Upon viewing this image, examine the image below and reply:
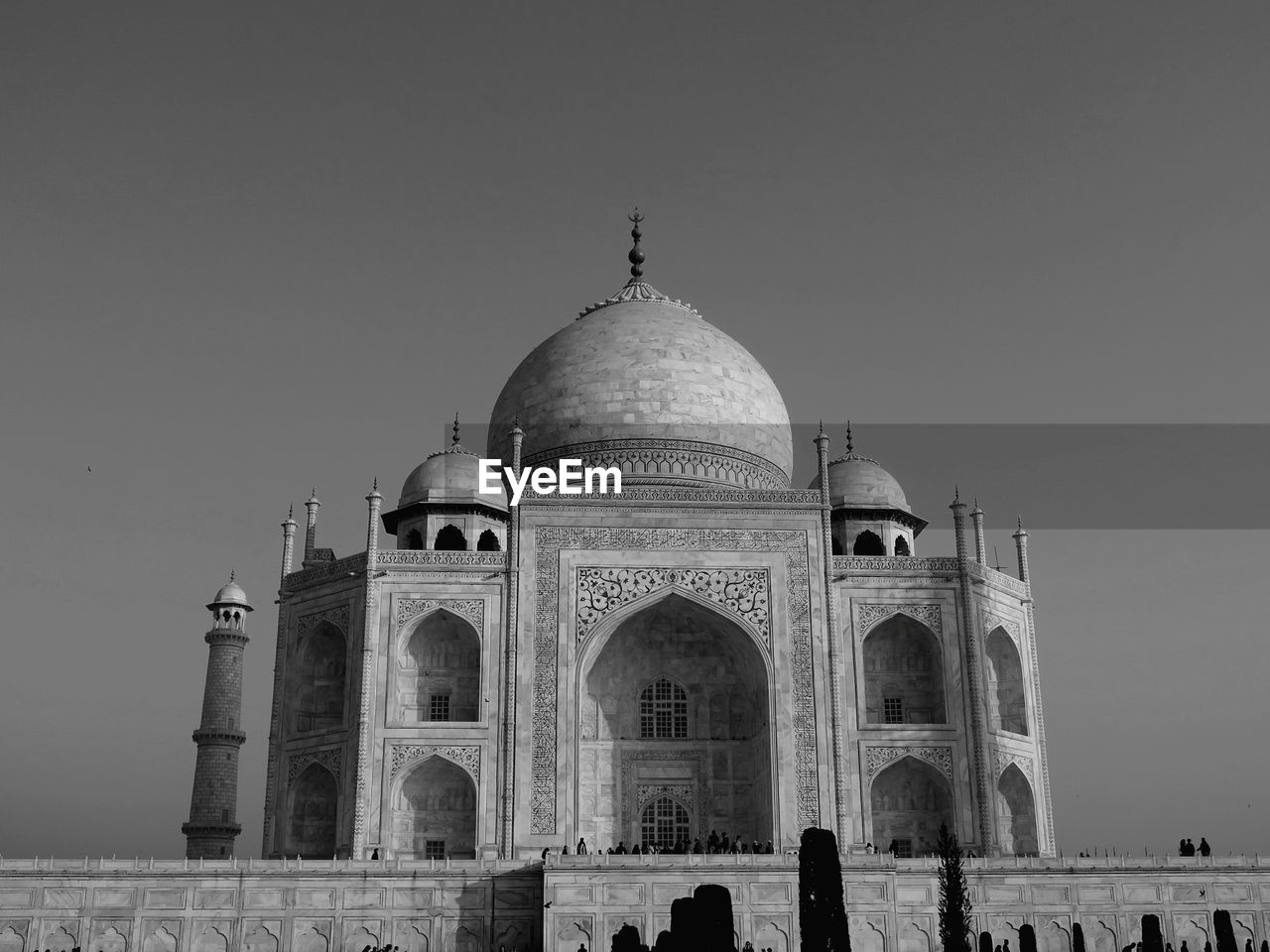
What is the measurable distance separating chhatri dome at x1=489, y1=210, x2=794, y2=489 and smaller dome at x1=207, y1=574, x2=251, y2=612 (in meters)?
10.7

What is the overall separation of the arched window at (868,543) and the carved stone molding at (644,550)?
3.96 metres

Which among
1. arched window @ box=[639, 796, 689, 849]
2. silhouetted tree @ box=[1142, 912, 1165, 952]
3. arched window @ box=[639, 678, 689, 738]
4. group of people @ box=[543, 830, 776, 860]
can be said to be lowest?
silhouetted tree @ box=[1142, 912, 1165, 952]

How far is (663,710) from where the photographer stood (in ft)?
86.6

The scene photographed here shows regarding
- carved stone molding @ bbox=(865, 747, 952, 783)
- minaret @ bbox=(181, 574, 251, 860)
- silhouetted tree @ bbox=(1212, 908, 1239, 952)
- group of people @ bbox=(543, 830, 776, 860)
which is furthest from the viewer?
minaret @ bbox=(181, 574, 251, 860)

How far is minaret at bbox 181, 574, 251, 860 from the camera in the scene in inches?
1388

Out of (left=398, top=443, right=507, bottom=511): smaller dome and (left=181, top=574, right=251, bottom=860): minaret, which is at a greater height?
(left=398, top=443, right=507, bottom=511): smaller dome

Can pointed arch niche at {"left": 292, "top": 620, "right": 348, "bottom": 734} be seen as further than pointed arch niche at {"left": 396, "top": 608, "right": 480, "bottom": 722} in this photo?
Yes

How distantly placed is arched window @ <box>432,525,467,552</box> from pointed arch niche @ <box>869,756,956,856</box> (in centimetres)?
898

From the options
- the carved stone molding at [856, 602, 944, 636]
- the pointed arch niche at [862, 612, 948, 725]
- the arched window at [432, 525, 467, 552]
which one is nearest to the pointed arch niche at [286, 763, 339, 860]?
the arched window at [432, 525, 467, 552]

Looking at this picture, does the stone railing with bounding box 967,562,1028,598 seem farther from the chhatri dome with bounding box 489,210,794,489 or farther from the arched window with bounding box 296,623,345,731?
the arched window with bounding box 296,623,345,731

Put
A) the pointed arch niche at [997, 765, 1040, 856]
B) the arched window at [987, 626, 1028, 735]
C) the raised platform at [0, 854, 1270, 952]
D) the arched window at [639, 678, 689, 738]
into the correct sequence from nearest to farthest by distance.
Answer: the raised platform at [0, 854, 1270, 952] < the pointed arch niche at [997, 765, 1040, 856] < the arched window at [639, 678, 689, 738] < the arched window at [987, 626, 1028, 735]

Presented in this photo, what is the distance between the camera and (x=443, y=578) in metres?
25.5

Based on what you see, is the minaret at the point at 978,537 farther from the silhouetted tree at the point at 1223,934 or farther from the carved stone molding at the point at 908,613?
the silhouetted tree at the point at 1223,934

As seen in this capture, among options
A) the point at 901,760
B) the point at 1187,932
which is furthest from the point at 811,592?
the point at 1187,932
